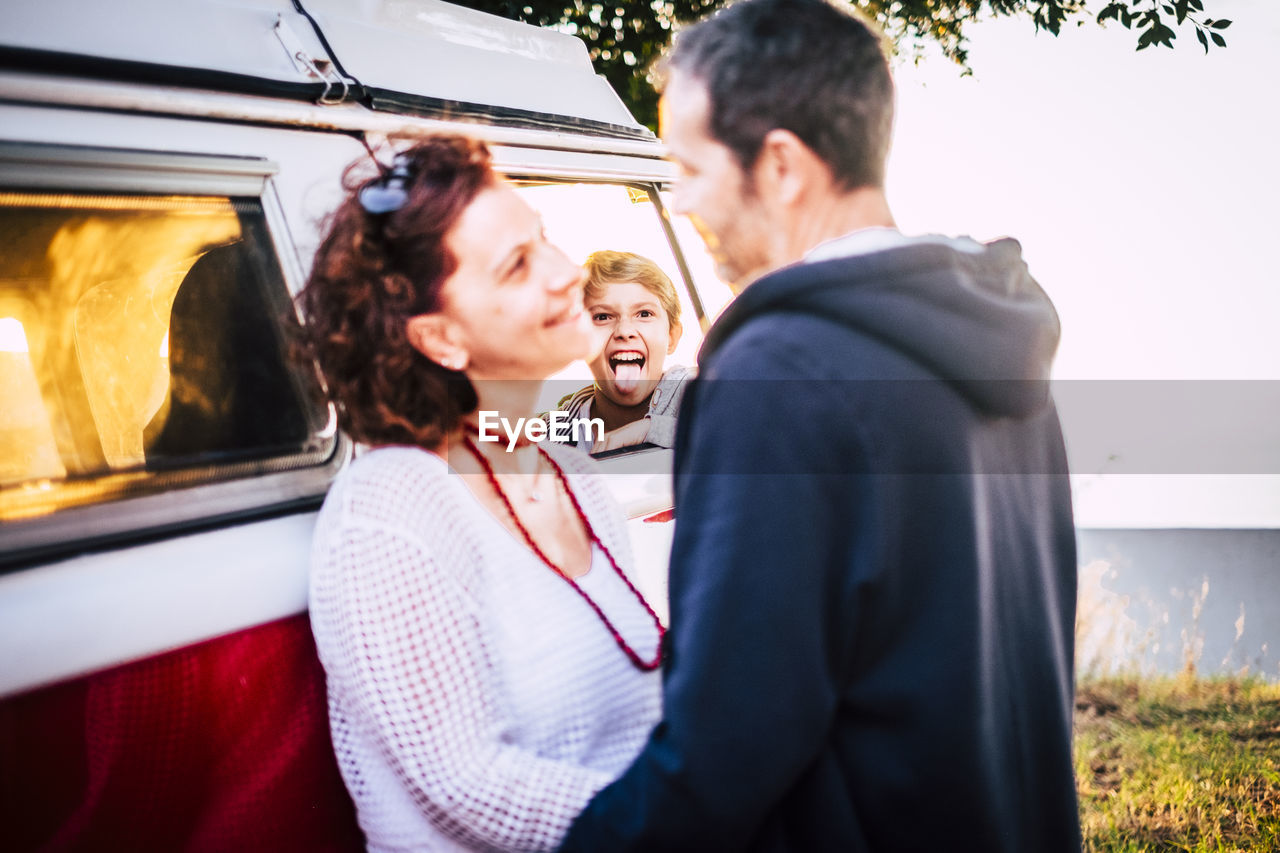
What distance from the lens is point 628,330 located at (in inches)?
132

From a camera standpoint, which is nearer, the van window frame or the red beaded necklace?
the van window frame

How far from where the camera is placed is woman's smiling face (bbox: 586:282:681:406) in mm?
3344

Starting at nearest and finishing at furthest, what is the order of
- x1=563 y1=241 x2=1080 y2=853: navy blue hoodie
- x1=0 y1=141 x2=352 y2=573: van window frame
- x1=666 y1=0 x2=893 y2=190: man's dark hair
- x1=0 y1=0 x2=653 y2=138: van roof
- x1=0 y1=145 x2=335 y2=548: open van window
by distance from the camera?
x1=563 y1=241 x2=1080 y2=853: navy blue hoodie, x1=666 y1=0 x2=893 y2=190: man's dark hair, x1=0 y1=141 x2=352 y2=573: van window frame, x1=0 y1=145 x2=335 y2=548: open van window, x1=0 y1=0 x2=653 y2=138: van roof

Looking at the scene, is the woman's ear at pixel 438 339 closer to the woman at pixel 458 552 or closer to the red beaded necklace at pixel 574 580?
the woman at pixel 458 552

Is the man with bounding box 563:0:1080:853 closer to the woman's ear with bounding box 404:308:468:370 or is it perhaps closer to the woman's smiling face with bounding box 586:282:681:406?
the woman's ear with bounding box 404:308:468:370

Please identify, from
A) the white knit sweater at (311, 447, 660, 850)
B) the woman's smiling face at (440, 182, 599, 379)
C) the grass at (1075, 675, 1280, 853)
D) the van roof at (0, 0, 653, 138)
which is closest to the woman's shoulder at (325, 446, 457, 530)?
the white knit sweater at (311, 447, 660, 850)

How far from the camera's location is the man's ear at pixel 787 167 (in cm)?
129

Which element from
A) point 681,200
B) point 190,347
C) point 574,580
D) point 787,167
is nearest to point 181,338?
point 190,347

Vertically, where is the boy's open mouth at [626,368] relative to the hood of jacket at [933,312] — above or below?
above

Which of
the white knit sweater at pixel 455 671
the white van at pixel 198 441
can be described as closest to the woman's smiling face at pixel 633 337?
the white van at pixel 198 441

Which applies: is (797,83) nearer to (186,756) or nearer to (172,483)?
(172,483)

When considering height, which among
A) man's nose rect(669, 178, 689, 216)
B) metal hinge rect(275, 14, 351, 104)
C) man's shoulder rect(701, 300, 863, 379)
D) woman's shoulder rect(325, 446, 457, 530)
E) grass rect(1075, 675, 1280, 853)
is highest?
metal hinge rect(275, 14, 351, 104)

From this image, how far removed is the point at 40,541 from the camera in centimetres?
134

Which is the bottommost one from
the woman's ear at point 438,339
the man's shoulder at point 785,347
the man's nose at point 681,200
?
the man's shoulder at point 785,347
